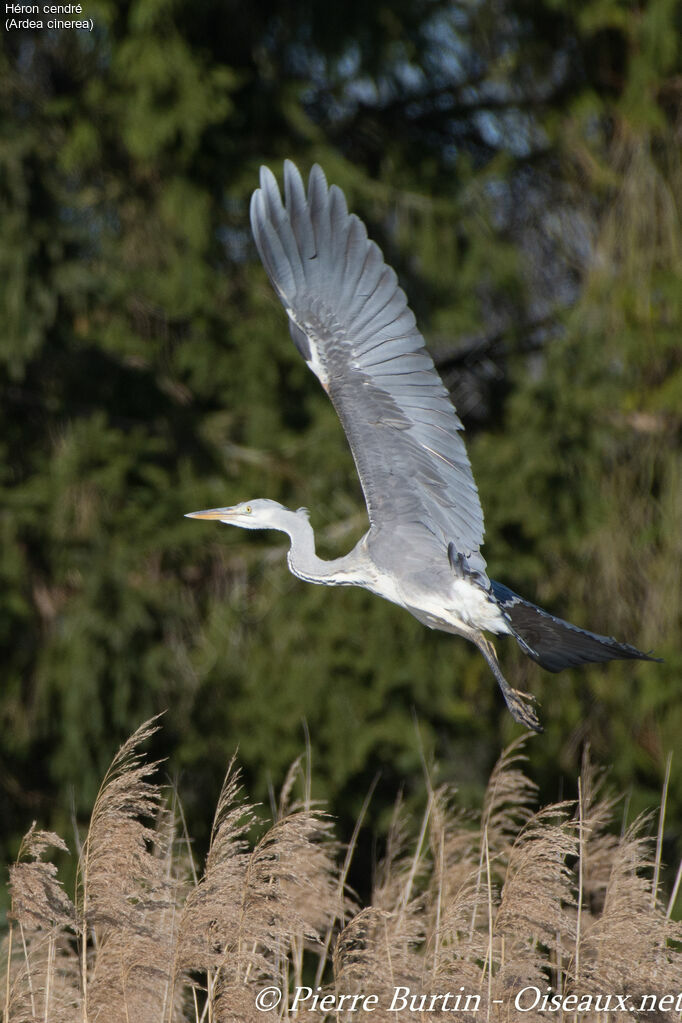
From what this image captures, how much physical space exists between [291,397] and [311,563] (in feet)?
16.0

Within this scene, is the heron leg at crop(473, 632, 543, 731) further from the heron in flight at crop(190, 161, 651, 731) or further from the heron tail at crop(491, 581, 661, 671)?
the heron tail at crop(491, 581, 661, 671)

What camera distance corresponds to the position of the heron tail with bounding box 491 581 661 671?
462 cm

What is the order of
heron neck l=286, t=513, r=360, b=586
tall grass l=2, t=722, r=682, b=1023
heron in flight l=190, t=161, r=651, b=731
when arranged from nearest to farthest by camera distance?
tall grass l=2, t=722, r=682, b=1023, heron in flight l=190, t=161, r=651, b=731, heron neck l=286, t=513, r=360, b=586

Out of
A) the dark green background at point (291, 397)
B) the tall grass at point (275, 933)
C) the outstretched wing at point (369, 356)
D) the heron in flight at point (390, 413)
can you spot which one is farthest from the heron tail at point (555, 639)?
the dark green background at point (291, 397)

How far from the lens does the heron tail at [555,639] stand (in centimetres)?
462

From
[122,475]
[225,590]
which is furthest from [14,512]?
[225,590]

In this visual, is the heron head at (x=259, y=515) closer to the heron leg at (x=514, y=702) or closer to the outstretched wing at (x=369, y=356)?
the outstretched wing at (x=369, y=356)

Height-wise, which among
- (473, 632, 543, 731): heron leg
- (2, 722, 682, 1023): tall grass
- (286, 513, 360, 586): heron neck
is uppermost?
(286, 513, 360, 586): heron neck

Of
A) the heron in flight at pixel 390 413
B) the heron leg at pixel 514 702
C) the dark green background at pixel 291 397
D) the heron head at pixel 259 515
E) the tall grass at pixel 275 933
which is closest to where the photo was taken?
the tall grass at pixel 275 933

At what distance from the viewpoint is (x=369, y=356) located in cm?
457

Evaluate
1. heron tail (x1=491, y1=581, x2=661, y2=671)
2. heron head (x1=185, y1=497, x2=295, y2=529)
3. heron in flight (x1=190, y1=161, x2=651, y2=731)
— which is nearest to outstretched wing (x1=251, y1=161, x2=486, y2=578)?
heron in flight (x1=190, y1=161, x2=651, y2=731)

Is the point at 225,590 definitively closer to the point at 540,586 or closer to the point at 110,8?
the point at 540,586

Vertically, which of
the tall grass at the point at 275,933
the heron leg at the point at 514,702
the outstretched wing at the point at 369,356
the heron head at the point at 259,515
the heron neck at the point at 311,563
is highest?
the outstretched wing at the point at 369,356

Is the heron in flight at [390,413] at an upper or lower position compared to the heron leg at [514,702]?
upper
